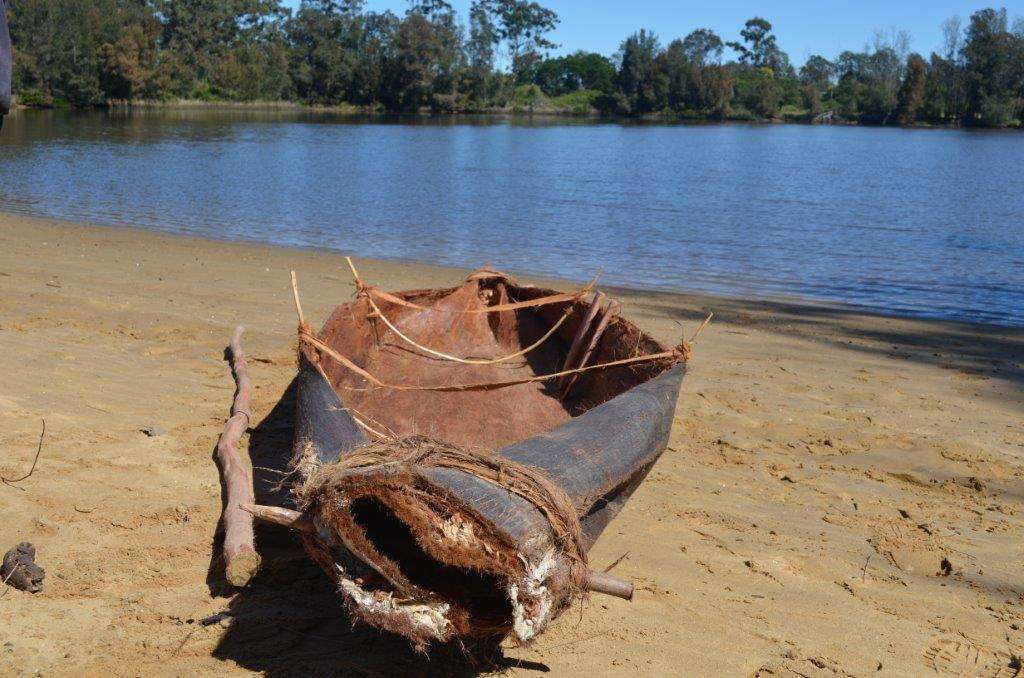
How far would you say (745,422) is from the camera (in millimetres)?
5566

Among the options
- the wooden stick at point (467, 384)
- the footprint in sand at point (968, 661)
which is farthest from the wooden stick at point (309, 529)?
the wooden stick at point (467, 384)

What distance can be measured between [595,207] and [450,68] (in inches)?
2717

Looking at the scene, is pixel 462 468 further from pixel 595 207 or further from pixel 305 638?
pixel 595 207

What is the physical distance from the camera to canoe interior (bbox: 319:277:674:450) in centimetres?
479

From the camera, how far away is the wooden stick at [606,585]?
2.57 meters

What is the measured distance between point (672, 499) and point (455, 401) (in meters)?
1.38

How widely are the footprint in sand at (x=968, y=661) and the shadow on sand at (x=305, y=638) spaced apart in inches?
55.3

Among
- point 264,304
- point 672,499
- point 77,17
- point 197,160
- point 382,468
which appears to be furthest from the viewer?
point 77,17

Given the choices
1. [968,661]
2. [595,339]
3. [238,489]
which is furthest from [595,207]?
[968,661]

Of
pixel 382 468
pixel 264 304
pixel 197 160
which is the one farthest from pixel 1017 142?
pixel 382 468

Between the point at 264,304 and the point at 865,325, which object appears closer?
the point at 264,304

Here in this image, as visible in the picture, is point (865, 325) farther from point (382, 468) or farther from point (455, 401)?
point (382, 468)

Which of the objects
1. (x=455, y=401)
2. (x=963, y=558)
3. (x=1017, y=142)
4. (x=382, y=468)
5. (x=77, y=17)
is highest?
(x=77, y=17)

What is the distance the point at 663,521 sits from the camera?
410 cm
